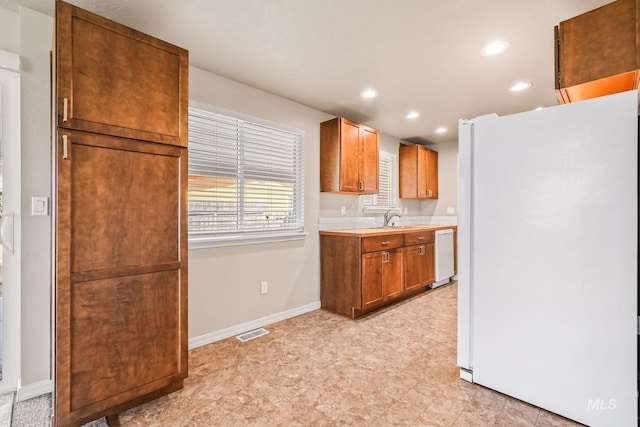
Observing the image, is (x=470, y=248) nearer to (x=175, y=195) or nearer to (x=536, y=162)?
(x=536, y=162)

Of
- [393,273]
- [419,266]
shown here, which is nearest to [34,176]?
[393,273]

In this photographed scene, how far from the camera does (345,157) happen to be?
360cm

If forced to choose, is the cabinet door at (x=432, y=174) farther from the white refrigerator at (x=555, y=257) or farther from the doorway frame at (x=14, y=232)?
the doorway frame at (x=14, y=232)

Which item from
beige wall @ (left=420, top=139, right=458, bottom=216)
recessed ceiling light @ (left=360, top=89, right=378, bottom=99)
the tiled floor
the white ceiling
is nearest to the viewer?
the tiled floor

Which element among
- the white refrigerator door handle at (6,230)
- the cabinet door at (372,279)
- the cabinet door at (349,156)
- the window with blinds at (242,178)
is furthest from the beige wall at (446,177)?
the white refrigerator door handle at (6,230)

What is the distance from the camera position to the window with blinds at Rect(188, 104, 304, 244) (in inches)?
107

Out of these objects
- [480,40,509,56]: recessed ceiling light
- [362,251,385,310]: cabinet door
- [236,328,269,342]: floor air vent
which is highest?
[480,40,509,56]: recessed ceiling light

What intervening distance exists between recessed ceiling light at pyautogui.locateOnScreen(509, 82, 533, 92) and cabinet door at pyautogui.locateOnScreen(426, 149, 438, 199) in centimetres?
218

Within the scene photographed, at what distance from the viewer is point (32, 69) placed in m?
1.93

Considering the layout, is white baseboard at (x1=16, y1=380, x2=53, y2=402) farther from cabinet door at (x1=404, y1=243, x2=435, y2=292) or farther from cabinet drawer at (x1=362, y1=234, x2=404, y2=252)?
cabinet door at (x1=404, y1=243, x2=435, y2=292)

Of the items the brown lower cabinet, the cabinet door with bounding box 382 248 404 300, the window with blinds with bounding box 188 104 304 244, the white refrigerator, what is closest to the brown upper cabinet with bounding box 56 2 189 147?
the window with blinds with bounding box 188 104 304 244

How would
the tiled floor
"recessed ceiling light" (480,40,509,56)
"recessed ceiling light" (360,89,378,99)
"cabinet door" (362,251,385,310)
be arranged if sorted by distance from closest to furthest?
the tiled floor → "recessed ceiling light" (480,40,509,56) → "recessed ceiling light" (360,89,378,99) → "cabinet door" (362,251,385,310)

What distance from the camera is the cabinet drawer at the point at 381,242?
130 inches

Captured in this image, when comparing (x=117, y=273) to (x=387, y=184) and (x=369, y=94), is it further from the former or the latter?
(x=387, y=184)
